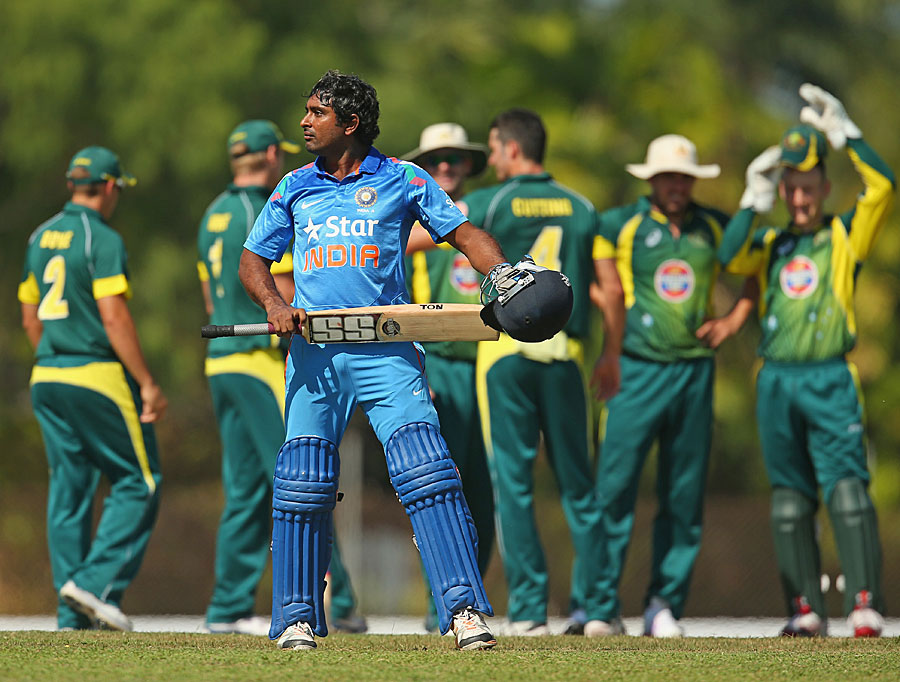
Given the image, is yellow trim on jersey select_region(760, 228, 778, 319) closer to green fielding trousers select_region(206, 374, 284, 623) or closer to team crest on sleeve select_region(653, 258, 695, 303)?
team crest on sleeve select_region(653, 258, 695, 303)

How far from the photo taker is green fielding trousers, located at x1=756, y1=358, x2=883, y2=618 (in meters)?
7.94

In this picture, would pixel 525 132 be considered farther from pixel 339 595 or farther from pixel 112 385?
pixel 339 595

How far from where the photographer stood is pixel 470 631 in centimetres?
566

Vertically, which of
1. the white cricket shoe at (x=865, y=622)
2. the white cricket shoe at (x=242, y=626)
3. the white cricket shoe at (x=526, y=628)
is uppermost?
the white cricket shoe at (x=865, y=622)

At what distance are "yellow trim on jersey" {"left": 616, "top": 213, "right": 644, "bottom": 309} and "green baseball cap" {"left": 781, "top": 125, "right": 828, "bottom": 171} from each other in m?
0.84

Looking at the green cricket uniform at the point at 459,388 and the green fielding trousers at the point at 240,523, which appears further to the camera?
the green fielding trousers at the point at 240,523

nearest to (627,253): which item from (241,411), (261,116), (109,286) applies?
(241,411)

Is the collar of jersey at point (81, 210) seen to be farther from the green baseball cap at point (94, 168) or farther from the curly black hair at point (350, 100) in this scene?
the curly black hair at point (350, 100)

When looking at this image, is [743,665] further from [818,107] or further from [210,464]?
[210,464]

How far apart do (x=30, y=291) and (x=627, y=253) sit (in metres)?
3.17

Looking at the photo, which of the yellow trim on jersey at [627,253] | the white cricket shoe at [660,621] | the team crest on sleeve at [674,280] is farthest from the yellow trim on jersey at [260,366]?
the white cricket shoe at [660,621]

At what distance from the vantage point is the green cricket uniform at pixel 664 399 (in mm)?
8328

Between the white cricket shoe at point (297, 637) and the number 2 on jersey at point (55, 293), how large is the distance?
3064 mm

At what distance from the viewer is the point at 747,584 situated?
15281 millimetres
